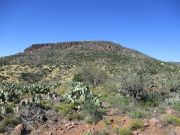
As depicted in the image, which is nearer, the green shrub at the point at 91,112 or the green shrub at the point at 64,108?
the green shrub at the point at 91,112

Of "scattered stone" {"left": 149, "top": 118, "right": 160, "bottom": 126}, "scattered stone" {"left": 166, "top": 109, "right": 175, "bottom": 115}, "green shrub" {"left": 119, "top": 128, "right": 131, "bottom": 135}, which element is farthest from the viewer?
"scattered stone" {"left": 166, "top": 109, "right": 175, "bottom": 115}

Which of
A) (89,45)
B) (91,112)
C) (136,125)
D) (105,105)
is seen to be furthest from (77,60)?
(136,125)

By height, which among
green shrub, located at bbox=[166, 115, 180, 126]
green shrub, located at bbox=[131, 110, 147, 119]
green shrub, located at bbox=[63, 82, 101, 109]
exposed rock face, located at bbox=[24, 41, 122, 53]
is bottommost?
green shrub, located at bbox=[166, 115, 180, 126]

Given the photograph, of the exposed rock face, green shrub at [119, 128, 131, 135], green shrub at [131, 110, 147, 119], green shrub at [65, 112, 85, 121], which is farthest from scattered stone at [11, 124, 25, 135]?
the exposed rock face

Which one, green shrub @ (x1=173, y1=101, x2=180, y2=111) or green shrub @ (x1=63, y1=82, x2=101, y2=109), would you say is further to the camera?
green shrub @ (x1=63, y1=82, x2=101, y2=109)

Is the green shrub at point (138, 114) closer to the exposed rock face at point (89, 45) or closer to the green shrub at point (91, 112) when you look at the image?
the green shrub at point (91, 112)

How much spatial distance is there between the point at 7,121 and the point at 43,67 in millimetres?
57018

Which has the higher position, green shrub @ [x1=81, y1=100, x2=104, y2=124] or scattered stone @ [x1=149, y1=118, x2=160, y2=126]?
green shrub @ [x1=81, y1=100, x2=104, y2=124]

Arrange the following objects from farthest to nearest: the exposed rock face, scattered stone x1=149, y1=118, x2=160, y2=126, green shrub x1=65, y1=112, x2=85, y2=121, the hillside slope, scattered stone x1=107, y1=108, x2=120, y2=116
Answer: the exposed rock face
the hillside slope
scattered stone x1=107, y1=108, x2=120, y2=116
green shrub x1=65, y1=112, x2=85, y2=121
scattered stone x1=149, y1=118, x2=160, y2=126

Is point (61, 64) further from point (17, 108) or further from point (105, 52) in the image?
point (17, 108)

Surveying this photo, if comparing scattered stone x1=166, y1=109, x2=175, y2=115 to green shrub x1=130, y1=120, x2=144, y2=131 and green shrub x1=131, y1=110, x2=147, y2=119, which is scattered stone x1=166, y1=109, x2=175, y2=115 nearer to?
green shrub x1=131, y1=110, x2=147, y2=119

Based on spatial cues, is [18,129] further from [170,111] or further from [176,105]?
[176,105]

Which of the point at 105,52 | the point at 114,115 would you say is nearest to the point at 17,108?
the point at 114,115

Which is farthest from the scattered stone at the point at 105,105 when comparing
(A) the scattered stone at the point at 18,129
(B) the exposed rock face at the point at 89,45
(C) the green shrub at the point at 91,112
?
A: (B) the exposed rock face at the point at 89,45
